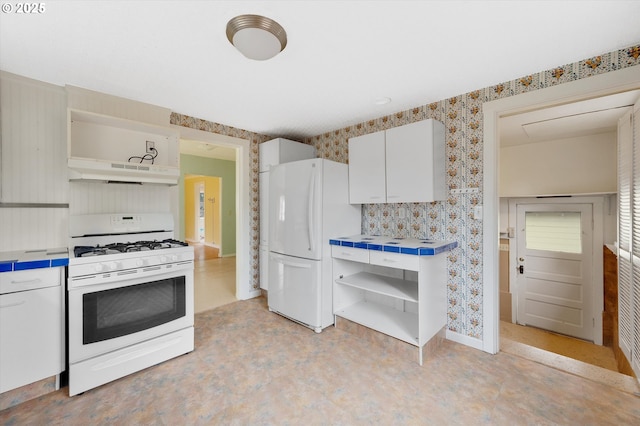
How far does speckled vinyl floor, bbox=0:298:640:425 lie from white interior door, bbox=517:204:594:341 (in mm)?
2610

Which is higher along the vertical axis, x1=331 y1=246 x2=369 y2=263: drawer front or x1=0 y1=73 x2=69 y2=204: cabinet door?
x1=0 y1=73 x2=69 y2=204: cabinet door

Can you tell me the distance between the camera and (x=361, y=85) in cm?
234

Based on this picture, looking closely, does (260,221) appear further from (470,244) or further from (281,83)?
(470,244)

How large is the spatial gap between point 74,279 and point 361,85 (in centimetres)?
266

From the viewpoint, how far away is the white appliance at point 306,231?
8.90 ft

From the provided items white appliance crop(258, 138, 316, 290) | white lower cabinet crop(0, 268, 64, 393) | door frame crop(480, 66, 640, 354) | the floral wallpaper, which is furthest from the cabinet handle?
door frame crop(480, 66, 640, 354)

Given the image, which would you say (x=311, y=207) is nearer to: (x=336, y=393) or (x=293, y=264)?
(x=293, y=264)

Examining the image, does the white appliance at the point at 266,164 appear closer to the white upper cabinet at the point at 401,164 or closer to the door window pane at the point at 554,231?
the white upper cabinet at the point at 401,164

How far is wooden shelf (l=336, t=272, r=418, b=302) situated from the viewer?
2355 mm

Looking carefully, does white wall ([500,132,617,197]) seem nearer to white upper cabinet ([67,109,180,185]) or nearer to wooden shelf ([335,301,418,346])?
wooden shelf ([335,301,418,346])

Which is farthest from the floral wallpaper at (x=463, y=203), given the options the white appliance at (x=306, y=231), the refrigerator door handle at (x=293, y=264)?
the refrigerator door handle at (x=293, y=264)

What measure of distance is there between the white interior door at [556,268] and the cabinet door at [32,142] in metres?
6.00

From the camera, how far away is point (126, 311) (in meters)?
2.00

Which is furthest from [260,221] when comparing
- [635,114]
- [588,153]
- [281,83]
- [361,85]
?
[588,153]
